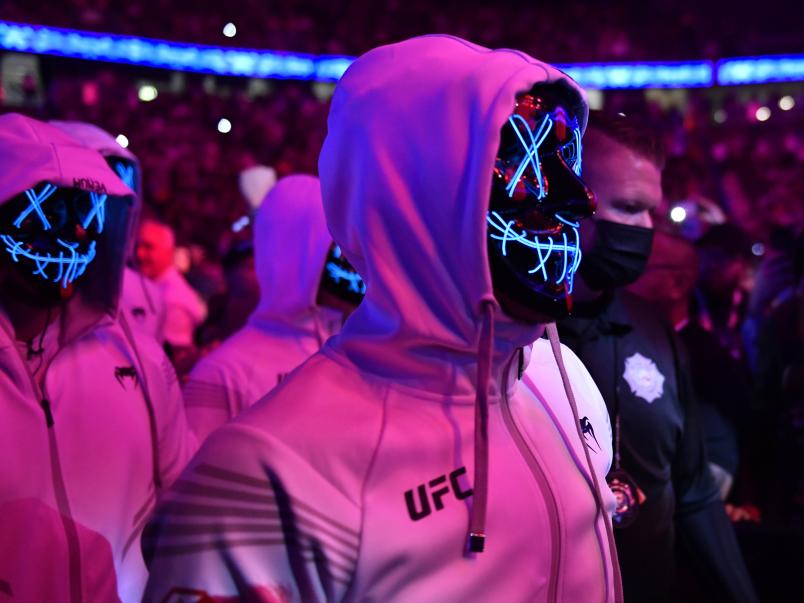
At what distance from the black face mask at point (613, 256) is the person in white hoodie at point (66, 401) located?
4.30 feet

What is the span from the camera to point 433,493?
1467mm

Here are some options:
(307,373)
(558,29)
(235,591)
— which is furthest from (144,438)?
(558,29)

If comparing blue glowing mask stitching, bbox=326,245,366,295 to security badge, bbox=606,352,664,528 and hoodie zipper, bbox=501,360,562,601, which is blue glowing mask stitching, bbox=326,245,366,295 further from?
hoodie zipper, bbox=501,360,562,601

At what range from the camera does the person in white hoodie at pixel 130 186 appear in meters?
4.07

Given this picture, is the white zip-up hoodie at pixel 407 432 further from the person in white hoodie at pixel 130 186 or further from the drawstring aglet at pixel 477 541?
the person in white hoodie at pixel 130 186

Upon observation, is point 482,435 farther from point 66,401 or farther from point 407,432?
point 66,401

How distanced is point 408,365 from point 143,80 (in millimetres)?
22075

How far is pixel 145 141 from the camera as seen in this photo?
673 inches

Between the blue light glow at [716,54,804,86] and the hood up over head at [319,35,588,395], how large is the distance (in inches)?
1007

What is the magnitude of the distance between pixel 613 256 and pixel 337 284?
120cm

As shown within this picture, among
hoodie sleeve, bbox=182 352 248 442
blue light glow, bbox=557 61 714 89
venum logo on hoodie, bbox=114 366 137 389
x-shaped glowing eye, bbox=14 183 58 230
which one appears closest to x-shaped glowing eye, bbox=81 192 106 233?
x-shaped glowing eye, bbox=14 183 58 230

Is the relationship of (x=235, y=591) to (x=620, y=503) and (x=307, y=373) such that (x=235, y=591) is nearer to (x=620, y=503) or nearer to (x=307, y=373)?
(x=307, y=373)

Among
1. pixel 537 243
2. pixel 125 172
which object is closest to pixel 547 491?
pixel 537 243

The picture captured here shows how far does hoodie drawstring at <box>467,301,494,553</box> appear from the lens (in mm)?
1433
